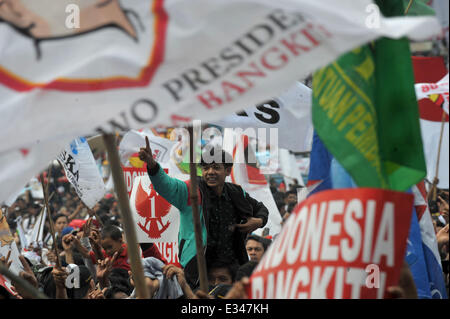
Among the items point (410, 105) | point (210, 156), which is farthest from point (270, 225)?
point (410, 105)

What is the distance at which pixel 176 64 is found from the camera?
298cm

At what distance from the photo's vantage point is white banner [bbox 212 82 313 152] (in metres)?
5.97

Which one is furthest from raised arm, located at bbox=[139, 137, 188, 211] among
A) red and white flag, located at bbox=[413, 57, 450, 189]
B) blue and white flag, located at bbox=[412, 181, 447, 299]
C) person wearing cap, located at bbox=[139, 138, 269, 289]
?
red and white flag, located at bbox=[413, 57, 450, 189]

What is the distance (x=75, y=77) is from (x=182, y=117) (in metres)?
0.44

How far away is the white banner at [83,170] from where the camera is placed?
26.9 ft

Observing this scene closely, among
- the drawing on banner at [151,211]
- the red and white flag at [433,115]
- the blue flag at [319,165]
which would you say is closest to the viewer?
the blue flag at [319,165]

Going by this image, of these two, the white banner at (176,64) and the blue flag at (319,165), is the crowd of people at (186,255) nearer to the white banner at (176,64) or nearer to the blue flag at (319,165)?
the blue flag at (319,165)

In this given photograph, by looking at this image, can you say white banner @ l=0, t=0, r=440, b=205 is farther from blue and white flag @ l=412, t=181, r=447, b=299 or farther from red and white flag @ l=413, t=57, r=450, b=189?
red and white flag @ l=413, t=57, r=450, b=189

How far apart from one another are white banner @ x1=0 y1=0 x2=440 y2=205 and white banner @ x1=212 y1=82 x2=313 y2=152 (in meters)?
2.94

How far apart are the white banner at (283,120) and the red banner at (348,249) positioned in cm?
286

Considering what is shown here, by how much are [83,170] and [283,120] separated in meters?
3.25

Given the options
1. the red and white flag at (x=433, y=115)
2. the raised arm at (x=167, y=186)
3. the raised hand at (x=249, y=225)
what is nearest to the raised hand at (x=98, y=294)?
the raised arm at (x=167, y=186)

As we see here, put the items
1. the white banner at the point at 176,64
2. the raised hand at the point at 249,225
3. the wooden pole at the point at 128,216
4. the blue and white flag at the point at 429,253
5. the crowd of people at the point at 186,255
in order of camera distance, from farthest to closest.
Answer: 1. the raised hand at the point at 249,225
2. the blue and white flag at the point at 429,253
3. the crowd of people at the point at 186,255
4. the wooden pole at the point at 128,216
5. the white banner at the point at 176,64

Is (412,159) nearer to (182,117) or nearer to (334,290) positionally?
(334,290)
